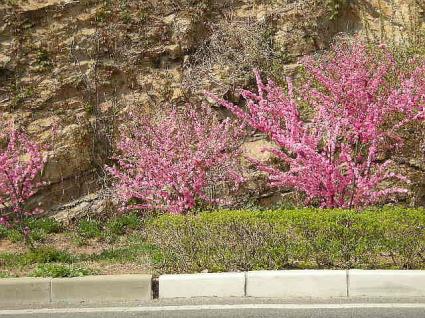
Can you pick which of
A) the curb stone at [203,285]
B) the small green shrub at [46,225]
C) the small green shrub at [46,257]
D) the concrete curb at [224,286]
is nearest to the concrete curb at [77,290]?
the concrete curb at [224,286]

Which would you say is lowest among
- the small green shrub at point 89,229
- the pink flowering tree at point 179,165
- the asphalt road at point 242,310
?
the asphalt road at point 242,310

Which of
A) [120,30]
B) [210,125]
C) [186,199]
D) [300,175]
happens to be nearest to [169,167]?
[186,199]

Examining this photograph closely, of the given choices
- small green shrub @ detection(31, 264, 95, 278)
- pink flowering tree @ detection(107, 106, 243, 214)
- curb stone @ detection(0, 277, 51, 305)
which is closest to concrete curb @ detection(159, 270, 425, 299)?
small green shrub @ detection(31, 264, 95, 278)

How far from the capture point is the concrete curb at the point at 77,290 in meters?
6.11

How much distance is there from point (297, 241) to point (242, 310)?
122 centimetres

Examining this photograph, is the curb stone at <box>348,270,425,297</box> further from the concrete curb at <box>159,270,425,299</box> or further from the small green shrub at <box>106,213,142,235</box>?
the small green shrub at <box>106,213,142,235</box>

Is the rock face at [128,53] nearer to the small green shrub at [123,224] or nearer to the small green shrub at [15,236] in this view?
the small green shrub at [123,224]

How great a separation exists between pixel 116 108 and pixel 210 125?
224 cm

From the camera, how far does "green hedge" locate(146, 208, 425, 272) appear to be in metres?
6.41

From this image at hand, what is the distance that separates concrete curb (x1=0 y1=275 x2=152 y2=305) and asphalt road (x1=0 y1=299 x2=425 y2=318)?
197 mm

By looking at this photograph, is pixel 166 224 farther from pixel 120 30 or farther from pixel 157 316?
pixel 120 30

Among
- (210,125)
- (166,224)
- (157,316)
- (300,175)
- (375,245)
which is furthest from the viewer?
(210,125)

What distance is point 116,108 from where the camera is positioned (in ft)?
41.7

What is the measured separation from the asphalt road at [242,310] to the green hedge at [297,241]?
72 centimetres
